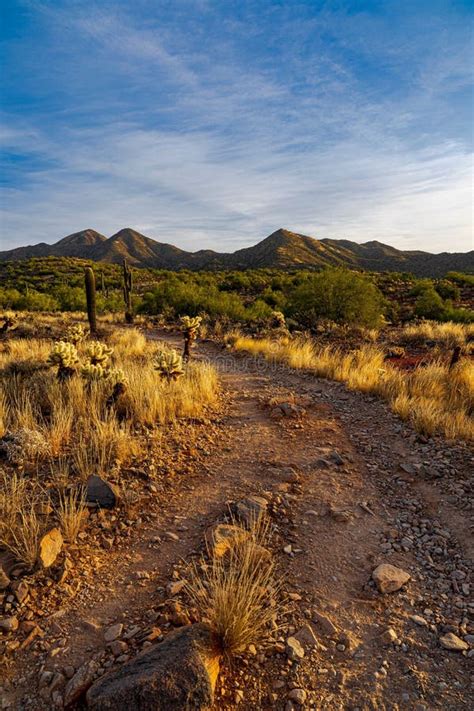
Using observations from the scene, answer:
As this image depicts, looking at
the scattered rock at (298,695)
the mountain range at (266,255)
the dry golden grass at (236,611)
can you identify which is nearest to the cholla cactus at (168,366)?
the dry golden grass at (236,611)

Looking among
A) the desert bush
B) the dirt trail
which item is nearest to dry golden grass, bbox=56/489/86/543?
the dirt trail

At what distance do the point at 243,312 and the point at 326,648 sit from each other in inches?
712

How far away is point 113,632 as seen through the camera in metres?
2.72

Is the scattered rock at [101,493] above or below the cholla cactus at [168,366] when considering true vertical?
below

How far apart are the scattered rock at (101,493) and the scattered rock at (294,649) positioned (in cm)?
217

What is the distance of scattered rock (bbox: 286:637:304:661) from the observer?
261cm

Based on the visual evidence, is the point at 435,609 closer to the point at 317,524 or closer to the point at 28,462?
the point at 317,524

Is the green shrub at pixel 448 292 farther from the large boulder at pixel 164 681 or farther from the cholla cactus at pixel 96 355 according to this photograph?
the large boulder at pixel 164 681

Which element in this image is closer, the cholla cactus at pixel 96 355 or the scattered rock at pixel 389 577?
the scattered rock at pixel 389 577

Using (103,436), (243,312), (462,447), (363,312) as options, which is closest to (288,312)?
(243,312)

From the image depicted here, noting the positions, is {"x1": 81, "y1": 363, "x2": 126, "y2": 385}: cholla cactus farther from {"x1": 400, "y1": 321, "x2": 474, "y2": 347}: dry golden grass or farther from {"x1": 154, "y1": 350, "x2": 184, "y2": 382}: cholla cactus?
{"x1": 400, "y1": 321, "x2": 474, "y2": 347}: dry golden grass

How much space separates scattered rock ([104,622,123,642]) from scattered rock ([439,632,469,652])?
86.3 inches

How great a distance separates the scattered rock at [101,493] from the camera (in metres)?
4.09

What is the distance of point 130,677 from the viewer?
7.36ft
